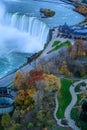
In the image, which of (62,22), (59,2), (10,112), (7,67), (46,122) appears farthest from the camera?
(59,2)

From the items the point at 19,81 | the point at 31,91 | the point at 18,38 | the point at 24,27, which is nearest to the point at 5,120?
the point at 31,91

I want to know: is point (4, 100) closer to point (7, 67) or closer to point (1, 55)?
point (7, 67)

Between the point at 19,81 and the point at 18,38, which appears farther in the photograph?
the point at 18,38

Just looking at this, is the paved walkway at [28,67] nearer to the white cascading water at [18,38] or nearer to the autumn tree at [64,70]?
the white cascading water at [18,38]

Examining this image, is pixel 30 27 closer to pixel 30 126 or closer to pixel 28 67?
pixel 28 67

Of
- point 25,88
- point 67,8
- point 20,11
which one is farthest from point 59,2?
point 25,88

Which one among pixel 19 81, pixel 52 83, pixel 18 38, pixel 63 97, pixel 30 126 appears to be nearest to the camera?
pixel 30 126

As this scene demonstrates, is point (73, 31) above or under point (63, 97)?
above

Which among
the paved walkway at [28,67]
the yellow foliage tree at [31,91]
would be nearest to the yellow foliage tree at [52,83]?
the yellow foliage tree at [31,91]
